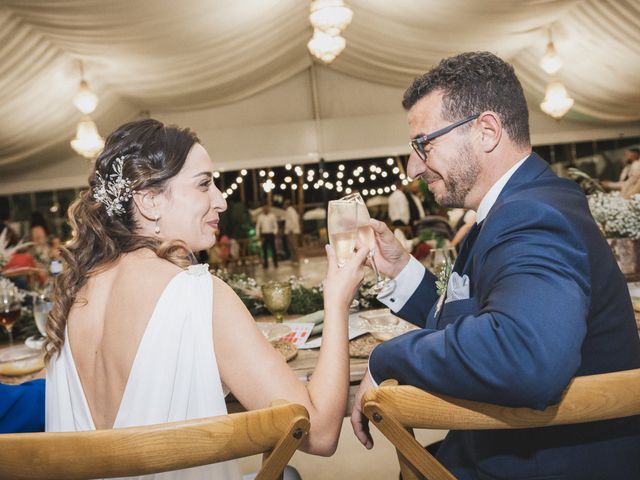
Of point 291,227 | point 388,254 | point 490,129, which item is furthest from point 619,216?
point 291,227

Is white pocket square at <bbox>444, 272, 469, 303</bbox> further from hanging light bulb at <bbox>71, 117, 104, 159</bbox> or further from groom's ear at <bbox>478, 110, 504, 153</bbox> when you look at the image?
hanging light bulb at <bbox>71, 117, 104, 159</bbox>

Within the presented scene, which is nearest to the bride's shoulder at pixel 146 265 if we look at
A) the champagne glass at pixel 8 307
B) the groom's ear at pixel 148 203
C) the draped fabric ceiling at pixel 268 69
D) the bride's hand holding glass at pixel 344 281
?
the groom's ear at pixel 148 203

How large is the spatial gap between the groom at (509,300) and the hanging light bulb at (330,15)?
475cm

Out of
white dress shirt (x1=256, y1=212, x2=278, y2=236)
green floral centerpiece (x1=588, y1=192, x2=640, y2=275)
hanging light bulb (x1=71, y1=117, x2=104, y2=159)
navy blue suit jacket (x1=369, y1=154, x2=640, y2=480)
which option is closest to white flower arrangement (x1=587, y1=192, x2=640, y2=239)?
green floral centerpiece (x1=588, y1=192, x2=640, y2=275)

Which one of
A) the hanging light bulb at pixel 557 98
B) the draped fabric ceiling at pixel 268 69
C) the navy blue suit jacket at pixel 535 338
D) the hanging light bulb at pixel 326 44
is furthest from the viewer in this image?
the hanging light bulb at pixel 557 98

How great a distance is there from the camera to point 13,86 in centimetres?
745

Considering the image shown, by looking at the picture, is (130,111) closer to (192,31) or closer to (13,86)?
(13,86)

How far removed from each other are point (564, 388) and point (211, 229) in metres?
1.12

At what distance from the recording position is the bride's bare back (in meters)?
1.23

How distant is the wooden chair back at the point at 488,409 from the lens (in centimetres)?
85

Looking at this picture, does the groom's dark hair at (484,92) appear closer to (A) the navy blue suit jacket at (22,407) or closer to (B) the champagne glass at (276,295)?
(B) the champagne glass at (276,295)

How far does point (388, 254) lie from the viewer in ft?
5.99

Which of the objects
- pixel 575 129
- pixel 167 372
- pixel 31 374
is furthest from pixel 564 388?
pixel 575 129

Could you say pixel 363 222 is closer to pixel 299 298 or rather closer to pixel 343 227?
pixel 343 227
